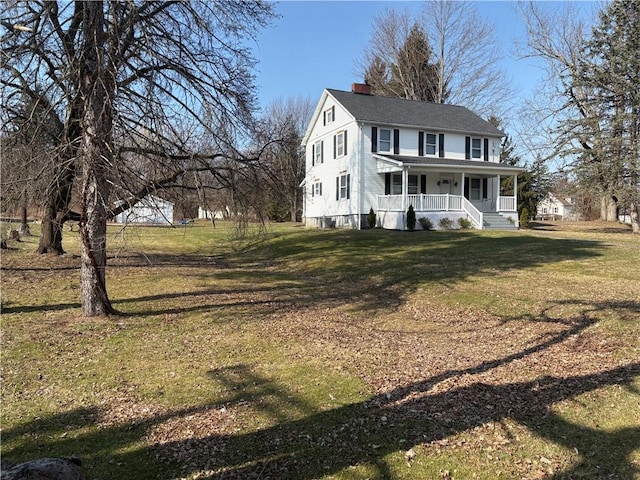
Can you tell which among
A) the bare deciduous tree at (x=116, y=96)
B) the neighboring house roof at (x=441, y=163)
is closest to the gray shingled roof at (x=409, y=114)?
the neighboring house roof at (x=441, y=163)

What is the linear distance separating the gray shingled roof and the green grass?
16553 mm

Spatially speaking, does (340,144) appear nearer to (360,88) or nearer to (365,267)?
(360,88)

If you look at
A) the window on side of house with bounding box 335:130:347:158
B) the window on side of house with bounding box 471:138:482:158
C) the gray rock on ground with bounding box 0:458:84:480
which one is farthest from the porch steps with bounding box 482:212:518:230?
the gray rock on ground with bounding box 0:458:84:480

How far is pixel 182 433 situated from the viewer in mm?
4035

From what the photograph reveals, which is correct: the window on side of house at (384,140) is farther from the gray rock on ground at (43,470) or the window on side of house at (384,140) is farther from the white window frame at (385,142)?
the gray rock on ground at (43,470)

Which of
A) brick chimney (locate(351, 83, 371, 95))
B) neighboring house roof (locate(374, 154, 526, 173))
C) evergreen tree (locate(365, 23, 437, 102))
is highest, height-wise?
evergreen tree (locate(365, 23, 437, 102))

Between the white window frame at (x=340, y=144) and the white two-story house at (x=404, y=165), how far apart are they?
0.06 metres

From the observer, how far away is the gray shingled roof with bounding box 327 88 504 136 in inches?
1020

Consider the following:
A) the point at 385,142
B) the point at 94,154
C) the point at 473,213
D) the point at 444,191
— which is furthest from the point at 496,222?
the point at 94,154

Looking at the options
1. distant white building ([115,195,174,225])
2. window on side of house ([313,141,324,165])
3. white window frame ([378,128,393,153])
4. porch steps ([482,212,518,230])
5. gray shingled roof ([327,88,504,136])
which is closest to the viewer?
distant white building ([115,195,174,225])

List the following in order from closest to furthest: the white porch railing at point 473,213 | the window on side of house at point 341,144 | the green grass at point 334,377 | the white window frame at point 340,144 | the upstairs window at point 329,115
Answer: the green grass at point 334,377
the white porch railing at point 473,213
the window on side of house at point 341,144
the white window frame at point 340,144
the upstairs window at point 329,115

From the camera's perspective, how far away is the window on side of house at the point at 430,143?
26.8 metres

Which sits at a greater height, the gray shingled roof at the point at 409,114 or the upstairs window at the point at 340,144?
the gray shingled roof at the point at 409,114

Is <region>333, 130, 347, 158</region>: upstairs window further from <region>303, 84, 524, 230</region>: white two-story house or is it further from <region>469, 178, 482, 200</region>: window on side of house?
<region>469, 178, 482, 200</region>: window on side of house
